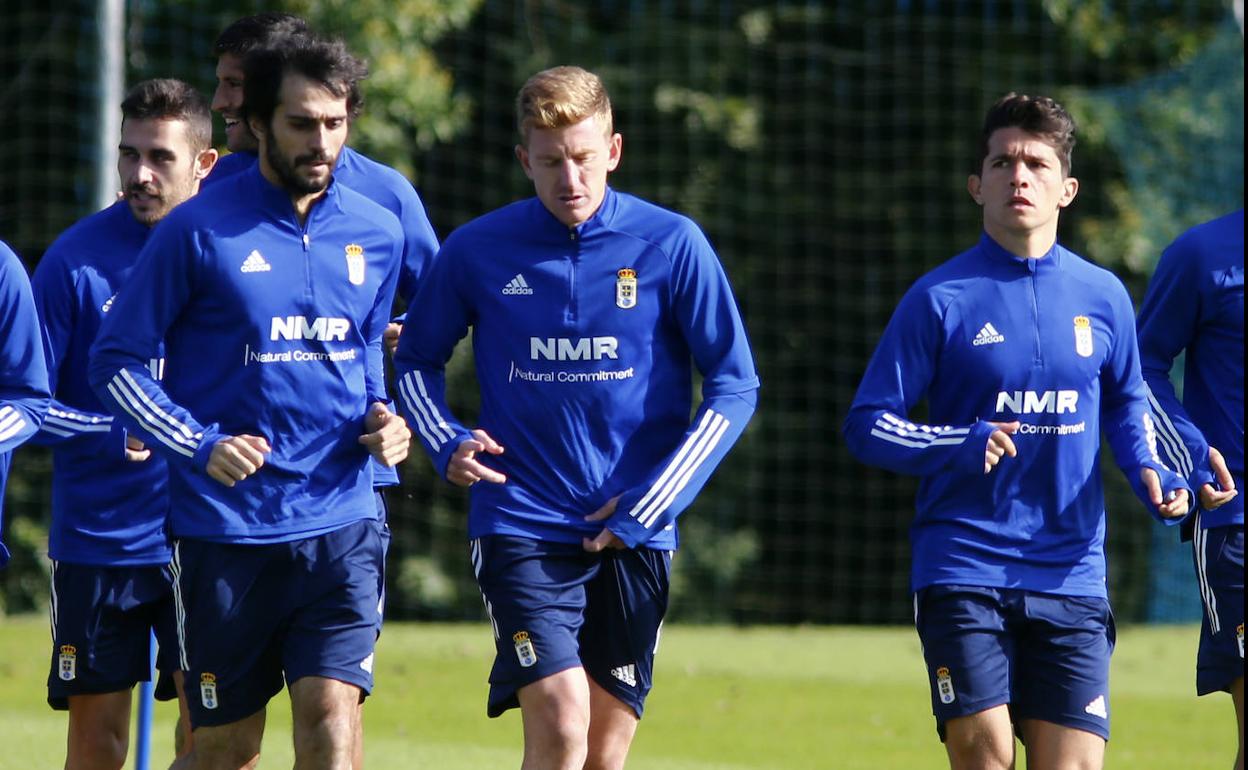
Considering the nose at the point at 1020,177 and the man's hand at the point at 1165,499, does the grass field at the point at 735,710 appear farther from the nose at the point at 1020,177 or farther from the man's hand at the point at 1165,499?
the nose at the point at 1020,177

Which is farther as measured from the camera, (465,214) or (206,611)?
(465,214)

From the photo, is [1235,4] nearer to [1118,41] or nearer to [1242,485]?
[1118,41]

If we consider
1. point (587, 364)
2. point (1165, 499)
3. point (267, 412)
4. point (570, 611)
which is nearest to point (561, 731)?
point (570, 611)

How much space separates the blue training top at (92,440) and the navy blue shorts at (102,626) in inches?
2.3

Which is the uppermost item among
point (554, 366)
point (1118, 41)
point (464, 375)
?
point (1118, 41)

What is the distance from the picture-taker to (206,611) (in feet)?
15.5

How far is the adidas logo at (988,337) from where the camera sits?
511cm

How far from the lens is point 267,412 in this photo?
15.4 ft

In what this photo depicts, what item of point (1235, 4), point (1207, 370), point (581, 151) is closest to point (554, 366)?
point (581, 151)

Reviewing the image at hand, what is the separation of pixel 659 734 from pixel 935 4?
8854 mm

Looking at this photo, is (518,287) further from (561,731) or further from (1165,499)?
(1165,499)

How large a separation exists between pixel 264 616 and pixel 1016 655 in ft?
6.39

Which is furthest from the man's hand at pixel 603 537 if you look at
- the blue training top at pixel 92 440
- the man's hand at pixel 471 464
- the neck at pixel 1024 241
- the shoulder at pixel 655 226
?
the blue training top at pixel 92 440

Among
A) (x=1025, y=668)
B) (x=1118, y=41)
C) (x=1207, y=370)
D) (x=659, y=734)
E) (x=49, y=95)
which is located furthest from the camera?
(x=1118, y=41)
